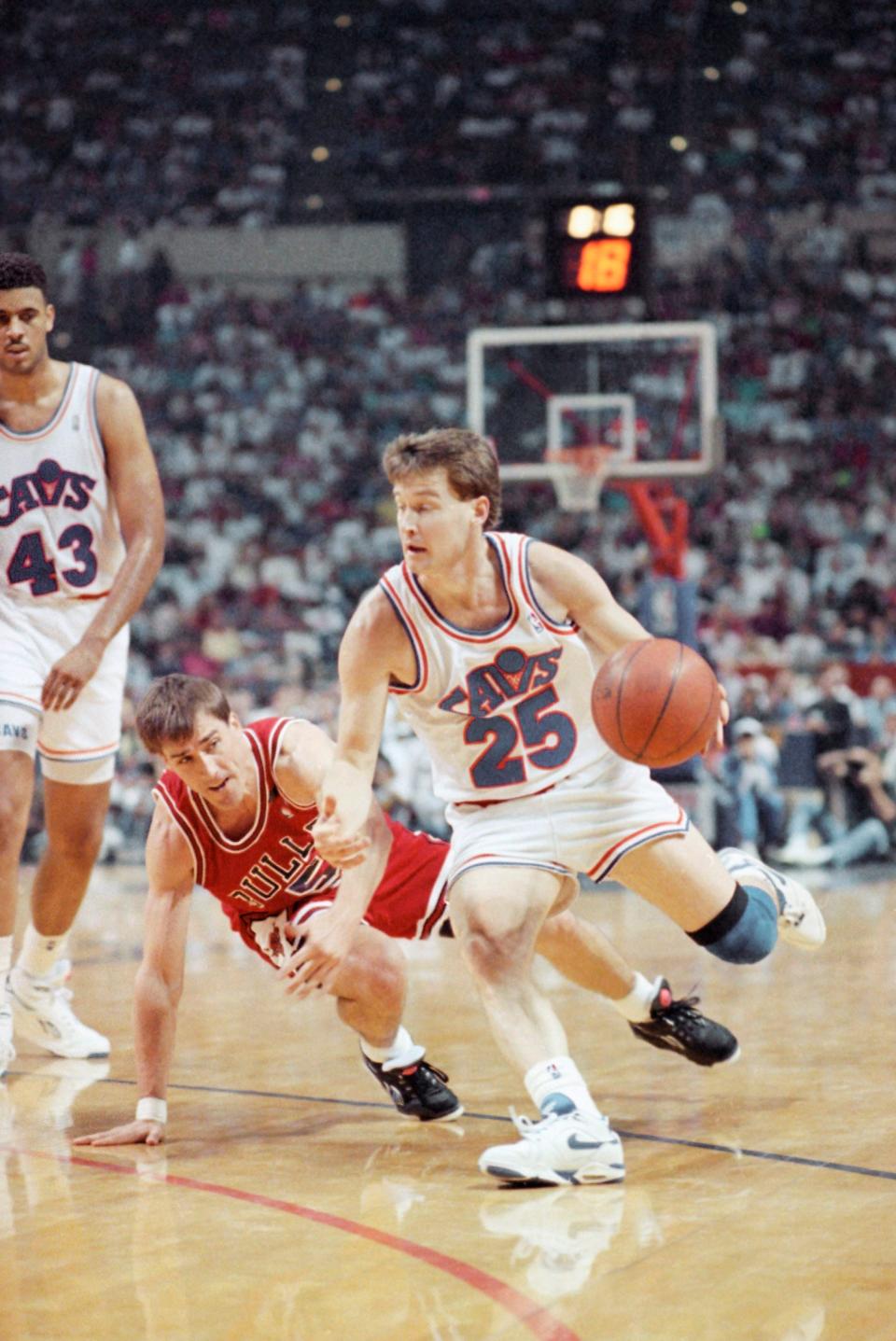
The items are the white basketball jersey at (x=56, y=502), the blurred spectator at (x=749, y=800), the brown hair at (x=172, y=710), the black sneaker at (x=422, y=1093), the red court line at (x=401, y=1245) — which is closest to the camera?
the red court line at (x=401, y=1245)

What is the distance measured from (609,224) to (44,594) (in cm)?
758

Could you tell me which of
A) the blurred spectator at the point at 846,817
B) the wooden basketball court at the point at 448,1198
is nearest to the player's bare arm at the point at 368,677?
the wooden basketball court at the point at 448,1198

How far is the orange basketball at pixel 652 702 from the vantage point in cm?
403

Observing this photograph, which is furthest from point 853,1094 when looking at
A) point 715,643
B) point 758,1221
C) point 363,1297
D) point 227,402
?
point 227,402

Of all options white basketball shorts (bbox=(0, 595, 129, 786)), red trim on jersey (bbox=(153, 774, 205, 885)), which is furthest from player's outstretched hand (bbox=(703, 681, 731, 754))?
white basketball shorts (bbox=(0, 595, 129, 786))

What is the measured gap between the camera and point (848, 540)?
17.5 metres

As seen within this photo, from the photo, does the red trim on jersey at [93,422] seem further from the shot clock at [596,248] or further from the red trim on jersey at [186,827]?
the shot clock at [596,248]

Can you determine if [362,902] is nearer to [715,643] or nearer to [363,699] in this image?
[363,699]

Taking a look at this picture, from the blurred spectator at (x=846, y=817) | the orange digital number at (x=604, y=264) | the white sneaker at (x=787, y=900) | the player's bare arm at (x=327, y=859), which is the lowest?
the blurred spectator at (x=846, y=817)

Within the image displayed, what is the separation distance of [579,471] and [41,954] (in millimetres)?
8601

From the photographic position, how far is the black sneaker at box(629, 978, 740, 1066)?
475 cm

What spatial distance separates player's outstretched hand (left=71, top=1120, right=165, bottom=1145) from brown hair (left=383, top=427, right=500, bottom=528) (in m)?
1.74

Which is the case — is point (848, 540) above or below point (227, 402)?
below

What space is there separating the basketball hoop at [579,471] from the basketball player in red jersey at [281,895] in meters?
8.87
